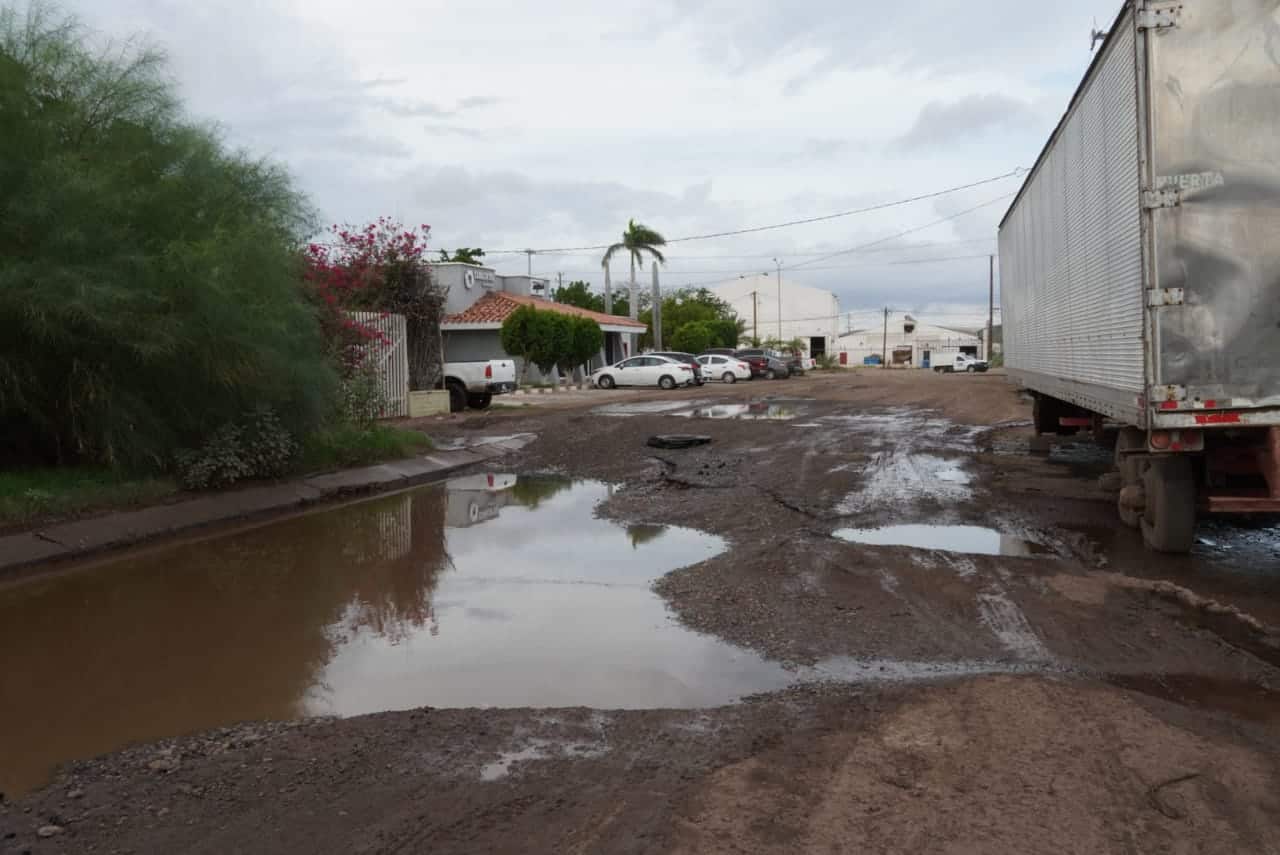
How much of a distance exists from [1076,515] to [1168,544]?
210cm

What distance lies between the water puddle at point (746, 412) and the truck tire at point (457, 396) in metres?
6.66

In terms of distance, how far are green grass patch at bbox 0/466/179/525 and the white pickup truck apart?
51.7 ft

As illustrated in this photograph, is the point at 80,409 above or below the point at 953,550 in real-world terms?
above

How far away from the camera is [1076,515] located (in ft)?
33.9

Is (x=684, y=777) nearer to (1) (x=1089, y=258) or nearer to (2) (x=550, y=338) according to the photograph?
(1) (x=1089, y=258)

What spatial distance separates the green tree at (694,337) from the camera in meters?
68.6

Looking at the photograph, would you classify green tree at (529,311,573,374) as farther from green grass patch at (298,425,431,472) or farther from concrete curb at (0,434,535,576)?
concrete curb at (0,434,535,576)

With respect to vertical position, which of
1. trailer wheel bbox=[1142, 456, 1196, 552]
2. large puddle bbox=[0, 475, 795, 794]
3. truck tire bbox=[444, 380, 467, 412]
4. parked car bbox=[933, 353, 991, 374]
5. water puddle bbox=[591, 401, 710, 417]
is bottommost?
large puddle bbox=[0, 475, 795, 794]

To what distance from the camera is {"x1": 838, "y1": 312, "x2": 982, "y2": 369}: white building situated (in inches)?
3878

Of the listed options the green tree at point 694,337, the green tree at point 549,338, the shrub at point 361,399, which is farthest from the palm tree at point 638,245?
the shrub at point 361,399

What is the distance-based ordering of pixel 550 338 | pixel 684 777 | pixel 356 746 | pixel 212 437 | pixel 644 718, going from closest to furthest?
1. pixel 684 777
2. pixel 356 746
3. pixel 644 718
4. pixel 212 437
5. pixel 550 338

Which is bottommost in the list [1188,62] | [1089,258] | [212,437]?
[212,437]

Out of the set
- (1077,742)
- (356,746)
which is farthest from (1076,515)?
(356,746)

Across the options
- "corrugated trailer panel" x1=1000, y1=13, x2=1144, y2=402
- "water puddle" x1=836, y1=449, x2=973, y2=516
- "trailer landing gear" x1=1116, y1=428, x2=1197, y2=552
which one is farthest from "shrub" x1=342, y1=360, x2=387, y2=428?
"trailer landing gear" x1=1116, y1=428, x2=1197, y2=552
